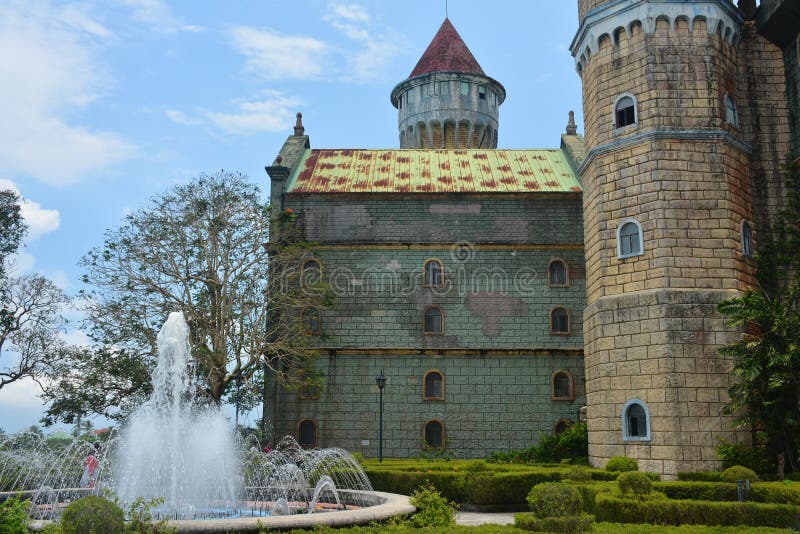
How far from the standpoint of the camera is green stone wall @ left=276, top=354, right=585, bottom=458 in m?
29.5

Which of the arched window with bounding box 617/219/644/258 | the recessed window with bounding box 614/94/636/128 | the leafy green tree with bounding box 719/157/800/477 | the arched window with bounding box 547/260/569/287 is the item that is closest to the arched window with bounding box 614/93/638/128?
the recessed window with bounding box 614/94/636/128

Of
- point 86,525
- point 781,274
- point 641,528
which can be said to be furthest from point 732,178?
point 86,525

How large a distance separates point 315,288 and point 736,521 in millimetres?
18448

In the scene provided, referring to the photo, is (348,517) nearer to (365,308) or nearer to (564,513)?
(564,513)

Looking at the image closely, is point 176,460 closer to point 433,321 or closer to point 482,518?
point 482,518

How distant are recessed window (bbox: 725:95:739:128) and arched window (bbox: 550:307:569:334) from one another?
40.0 feet

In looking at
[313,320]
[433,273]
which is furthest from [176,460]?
[433,273]

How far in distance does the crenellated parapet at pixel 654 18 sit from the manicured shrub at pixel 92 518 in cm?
1798

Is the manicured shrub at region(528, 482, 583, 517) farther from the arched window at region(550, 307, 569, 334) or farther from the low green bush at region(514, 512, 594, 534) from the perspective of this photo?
the arched window at region(550, 307, 569, 334)

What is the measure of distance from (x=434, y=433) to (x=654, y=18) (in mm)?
17677

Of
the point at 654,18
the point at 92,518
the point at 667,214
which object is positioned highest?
the point at 654,18

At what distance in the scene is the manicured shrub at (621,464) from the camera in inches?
699

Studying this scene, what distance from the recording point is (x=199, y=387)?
27000mm

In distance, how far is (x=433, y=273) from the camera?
1244 inches
